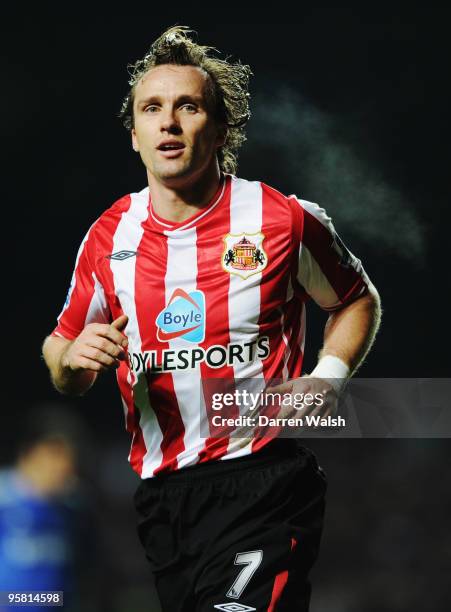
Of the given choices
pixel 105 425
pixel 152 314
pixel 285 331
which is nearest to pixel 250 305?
pixel 285 331

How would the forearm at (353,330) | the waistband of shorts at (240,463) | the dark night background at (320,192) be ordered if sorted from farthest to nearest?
the dark night background at (320,192)
the forearm at (353,330)
the waistband of shorts at (240,463)

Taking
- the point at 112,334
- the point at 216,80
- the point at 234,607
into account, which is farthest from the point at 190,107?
the point at 234,607

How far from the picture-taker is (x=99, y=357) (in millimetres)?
1754

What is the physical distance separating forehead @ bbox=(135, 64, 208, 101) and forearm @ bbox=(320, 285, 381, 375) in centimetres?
63

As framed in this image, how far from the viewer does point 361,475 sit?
4250 mm

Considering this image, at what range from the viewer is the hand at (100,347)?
1.74 meters

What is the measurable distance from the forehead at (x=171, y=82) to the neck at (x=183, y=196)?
190mm

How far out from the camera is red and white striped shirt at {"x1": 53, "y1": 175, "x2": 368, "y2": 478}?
1.96 m

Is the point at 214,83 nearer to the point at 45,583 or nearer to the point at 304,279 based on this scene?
the point at 304,279

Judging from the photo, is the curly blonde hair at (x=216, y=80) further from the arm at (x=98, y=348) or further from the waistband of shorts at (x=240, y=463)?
the waistband of shorts at (x=240, y=463)

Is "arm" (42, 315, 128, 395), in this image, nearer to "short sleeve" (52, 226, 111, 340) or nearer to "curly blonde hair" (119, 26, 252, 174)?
"short sleeve" (52, 226, 111, 340)

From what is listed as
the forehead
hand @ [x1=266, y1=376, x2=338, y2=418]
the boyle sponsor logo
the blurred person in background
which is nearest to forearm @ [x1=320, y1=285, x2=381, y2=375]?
hand @ [x1=266, y1=376, x2=338, y2=418]

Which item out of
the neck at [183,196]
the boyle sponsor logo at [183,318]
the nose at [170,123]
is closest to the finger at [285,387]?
the boyle sponsor logo at [183,318]

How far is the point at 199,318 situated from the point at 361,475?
98.7 inches
